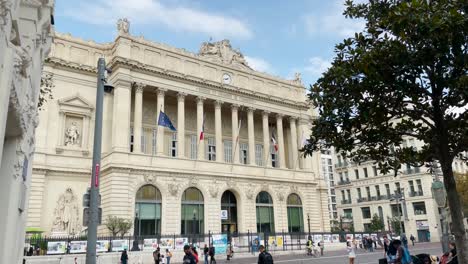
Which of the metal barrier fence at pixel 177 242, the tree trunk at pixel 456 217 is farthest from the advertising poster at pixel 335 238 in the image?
the tree trunk at pixel 456 217

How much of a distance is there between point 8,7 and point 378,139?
8.93 m

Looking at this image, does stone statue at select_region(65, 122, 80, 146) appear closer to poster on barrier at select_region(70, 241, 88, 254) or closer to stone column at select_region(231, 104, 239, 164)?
poster on barrier at select_region(70, 241, 88, 254)

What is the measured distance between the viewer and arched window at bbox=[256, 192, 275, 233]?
4279 cm

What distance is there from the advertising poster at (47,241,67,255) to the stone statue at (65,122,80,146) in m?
12.8

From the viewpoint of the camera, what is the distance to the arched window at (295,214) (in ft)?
149

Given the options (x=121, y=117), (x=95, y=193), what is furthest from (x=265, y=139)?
(x=95, y=193)

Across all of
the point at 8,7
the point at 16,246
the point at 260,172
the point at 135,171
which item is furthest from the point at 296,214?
the point at 8,7

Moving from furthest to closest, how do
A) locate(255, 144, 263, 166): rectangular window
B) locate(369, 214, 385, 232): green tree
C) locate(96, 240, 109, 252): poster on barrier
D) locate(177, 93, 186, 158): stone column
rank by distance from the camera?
locate(369, 214, 385, 232): green tree < locate(255, 144, 263, 166): rectangular window < locate(177, 93, 186, 158): stone column < locate(96, 240, 109, 252): poster on barrier

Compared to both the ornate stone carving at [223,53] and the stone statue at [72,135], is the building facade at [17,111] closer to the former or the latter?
the stone statue at [72,135]

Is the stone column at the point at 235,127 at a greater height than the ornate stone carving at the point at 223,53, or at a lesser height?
lesser

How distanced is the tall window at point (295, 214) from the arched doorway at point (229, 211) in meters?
7.00

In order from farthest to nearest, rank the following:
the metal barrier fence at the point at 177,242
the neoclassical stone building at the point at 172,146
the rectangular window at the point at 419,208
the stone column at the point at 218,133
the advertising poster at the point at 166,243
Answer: the rectangular window at the point at 419,208
the stone column at the point at 218,133
the neoclassical stone building at the point at 172,146
the advertising poster at the point at 166,243
the metal barrier fence at the point at 177,242

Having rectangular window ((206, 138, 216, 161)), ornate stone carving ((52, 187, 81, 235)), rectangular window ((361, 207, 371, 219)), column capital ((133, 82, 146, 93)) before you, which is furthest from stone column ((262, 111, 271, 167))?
rectangular window ((361, 207, 371, 219))

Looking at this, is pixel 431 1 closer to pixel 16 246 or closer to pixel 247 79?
pixel 16 246
